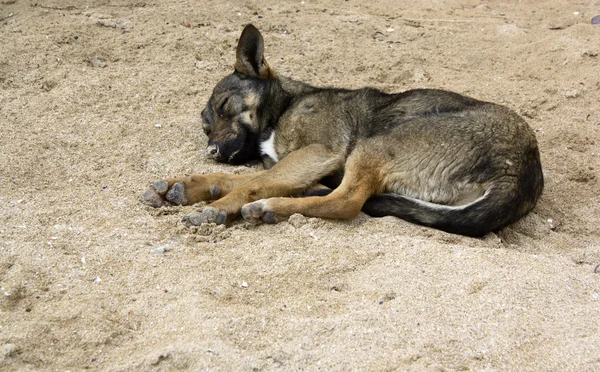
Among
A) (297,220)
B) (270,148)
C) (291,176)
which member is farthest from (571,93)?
(297,220)

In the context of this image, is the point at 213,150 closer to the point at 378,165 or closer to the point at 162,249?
the point at 378,165

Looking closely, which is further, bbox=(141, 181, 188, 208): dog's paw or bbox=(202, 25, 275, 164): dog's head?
bbox=(202, 25, 275, 164): dog's head

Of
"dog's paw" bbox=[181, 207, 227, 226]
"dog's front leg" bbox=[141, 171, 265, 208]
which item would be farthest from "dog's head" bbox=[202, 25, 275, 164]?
"dog's paw" bbox=[181, 207, 227, 226]

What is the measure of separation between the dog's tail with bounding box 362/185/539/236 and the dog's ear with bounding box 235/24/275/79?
7.02 feet

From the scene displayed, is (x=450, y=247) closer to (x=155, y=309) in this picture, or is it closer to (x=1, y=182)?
(x=155, y=309)

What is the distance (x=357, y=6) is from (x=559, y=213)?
5.21 metres

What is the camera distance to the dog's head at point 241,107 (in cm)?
567

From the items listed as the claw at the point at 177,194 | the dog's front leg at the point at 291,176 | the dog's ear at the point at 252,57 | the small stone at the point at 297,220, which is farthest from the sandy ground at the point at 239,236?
the dog's ear at the point at 252,57

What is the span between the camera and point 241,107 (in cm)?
582

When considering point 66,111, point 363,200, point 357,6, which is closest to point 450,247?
Answer: point 363,200

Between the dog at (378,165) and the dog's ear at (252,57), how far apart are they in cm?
6

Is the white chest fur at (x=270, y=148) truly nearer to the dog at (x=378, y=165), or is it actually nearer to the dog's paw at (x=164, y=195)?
the dog at (x=378, y=165)

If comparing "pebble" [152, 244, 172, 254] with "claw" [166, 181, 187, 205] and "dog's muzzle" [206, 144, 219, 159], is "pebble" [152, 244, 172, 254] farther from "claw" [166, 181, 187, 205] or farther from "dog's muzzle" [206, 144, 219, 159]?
"dog's muzzle" [206, 144, 219, 159]

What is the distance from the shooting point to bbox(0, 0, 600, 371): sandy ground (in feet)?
9.83
